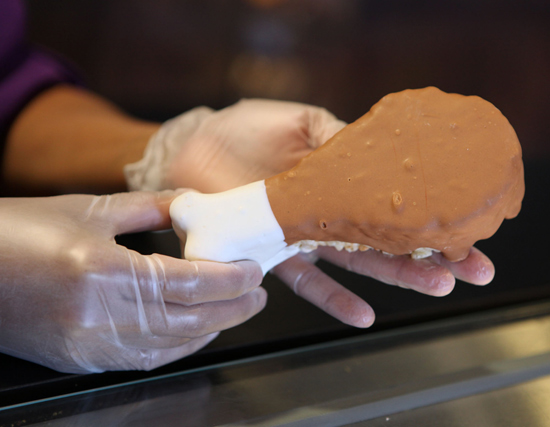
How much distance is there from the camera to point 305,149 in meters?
0.77

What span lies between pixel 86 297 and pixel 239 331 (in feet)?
0.89

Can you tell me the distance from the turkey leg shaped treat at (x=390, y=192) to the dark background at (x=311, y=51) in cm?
65

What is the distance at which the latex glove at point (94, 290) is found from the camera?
0.50 m

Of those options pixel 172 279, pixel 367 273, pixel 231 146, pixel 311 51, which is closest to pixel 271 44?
pixel 311 51

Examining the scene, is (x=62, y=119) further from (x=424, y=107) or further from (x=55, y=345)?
(x=424, y=107)

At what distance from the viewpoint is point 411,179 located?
1.66 ft

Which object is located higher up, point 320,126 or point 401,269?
point 320,126

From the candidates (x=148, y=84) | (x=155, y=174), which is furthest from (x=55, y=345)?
(x=148, y=84)

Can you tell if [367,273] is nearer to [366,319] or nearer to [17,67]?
[366,319]

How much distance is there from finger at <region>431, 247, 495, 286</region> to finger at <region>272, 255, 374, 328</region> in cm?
15

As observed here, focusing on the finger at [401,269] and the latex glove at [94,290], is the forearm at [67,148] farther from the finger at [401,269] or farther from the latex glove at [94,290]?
the finger at [401,269]

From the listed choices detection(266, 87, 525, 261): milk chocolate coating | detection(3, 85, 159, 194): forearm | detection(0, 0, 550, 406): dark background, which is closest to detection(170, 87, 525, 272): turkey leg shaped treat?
detection(266, 87, 525, 261): milk chocolate coating

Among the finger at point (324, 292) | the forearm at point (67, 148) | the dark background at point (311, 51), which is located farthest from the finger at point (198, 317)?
the dark background at point (311, 51)

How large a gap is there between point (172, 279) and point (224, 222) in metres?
0.11
